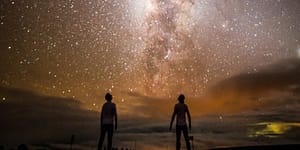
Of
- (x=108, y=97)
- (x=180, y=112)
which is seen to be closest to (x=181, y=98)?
(x=180, y=112)

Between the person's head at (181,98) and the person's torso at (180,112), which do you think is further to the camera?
the person's torso at (180,112)

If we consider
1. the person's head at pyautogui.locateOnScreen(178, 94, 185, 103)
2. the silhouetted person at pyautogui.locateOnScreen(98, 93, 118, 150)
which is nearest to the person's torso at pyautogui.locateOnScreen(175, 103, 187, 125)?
the person's head at pyautogui.locateOnScreen(178, 94, 185, 103)

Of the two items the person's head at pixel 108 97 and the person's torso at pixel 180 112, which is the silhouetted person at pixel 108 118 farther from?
the person's torso at pixel 180 112

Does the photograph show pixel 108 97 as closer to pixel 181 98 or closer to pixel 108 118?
Result: pixel 108 118

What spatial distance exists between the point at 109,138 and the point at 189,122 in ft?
11.1

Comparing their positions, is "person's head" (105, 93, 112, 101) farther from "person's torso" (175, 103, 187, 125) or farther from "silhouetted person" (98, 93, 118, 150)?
"person's torso" (175, 103, 187, 125)

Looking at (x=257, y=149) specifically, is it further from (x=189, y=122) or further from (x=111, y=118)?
(x=111, y=118)

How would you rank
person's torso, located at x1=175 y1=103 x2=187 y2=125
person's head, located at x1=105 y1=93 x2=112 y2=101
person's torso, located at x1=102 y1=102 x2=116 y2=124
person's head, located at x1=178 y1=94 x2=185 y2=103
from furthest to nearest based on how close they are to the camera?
person's torso, located at x1=175 y1=103 x2=187 y2=125
person's head, located at x1=178 y1=94 x2=185 y2=103
person's torso, located at x1=102 y1=102 x2=116 y2=124
person's head, located at x1=105 y1=93 x2=112 y2=101

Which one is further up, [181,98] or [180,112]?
[181,98]

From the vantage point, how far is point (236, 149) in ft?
62.8

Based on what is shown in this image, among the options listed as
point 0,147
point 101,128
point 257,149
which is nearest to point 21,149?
point 0,147

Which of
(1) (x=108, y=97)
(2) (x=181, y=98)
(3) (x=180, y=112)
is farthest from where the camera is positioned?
(3) (x=180, y=112)

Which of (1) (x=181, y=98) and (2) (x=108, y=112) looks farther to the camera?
(1) (x=181, y=98)

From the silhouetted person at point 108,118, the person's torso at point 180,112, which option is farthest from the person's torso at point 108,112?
the person's torso at point 180,112
